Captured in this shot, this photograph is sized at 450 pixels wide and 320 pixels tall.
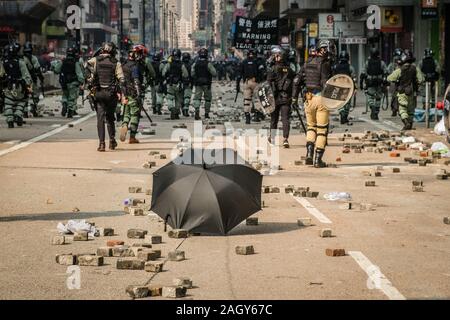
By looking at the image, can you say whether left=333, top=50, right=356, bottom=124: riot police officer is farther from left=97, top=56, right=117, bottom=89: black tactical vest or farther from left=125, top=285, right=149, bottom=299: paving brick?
left=125, top=285, right=149, bottom=299: paving brick

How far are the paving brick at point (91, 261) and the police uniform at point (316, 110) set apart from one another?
9286 mm

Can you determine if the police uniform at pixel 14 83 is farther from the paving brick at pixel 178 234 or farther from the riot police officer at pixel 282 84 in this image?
the paving brick at pixel 178 234

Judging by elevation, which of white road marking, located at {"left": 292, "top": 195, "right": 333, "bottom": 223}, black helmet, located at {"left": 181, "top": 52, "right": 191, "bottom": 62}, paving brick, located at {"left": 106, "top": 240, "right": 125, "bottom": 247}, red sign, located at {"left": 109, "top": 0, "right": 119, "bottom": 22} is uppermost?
red sign, located at {"left": 109, "top": 0, "right": 119, "bottom": 22}

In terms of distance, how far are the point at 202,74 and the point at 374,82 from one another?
465 centimetres

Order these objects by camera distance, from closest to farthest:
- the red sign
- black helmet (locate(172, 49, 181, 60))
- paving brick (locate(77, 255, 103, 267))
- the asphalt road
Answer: the asphalt road
paving brick (locate(77, 255, 103, 267))
black helmet (locate(172, 49, 181, 60))
the red sign

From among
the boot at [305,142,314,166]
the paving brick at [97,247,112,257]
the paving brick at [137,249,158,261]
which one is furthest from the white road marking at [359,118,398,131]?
the paving brick at [137,249,158,261]

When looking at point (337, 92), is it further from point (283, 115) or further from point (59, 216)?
point (59, 216)

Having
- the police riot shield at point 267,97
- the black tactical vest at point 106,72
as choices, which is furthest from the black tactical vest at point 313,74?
the black tactical vest at point 106,72

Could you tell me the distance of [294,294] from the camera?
9000 mm

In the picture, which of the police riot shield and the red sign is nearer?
the police riot shield

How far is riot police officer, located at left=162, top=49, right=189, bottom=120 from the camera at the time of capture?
112 ft

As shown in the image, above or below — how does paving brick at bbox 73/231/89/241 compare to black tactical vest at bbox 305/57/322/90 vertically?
below

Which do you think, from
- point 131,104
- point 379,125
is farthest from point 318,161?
point 379,125
